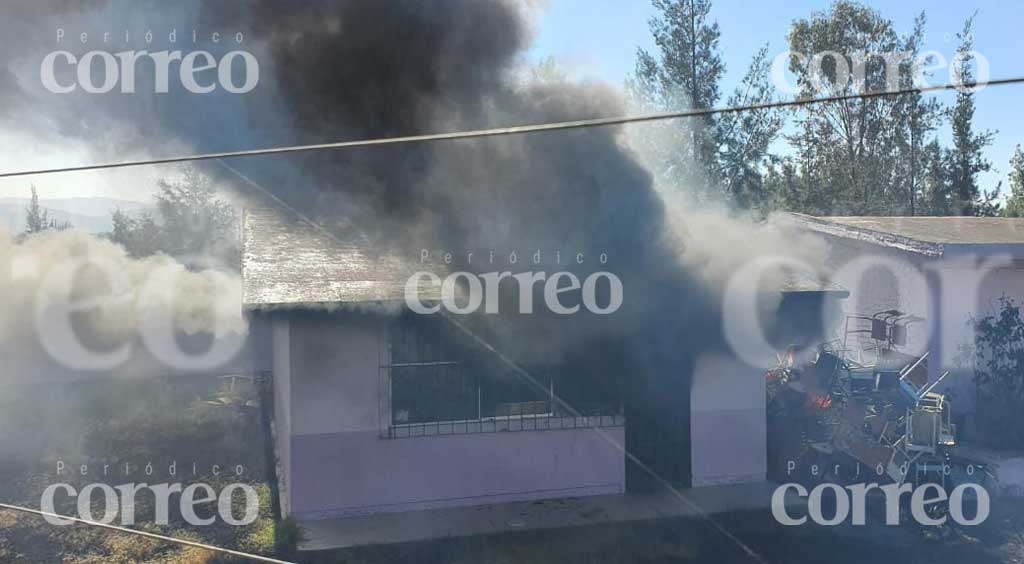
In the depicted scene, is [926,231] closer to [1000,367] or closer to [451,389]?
[1000,367]

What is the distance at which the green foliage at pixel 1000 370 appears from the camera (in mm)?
9875

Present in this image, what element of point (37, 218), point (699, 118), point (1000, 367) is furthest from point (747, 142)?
point (37, 218)

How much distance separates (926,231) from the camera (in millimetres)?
12602

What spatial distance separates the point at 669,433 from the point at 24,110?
42.0 ft

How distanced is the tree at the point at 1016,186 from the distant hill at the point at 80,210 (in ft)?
103

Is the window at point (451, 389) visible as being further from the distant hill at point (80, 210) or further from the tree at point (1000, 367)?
the distant hill at point (80, 210)

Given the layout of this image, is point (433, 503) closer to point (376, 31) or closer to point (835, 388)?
point (835, 388)

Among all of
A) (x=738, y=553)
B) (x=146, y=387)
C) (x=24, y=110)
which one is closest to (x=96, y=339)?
(x=146, y=387)

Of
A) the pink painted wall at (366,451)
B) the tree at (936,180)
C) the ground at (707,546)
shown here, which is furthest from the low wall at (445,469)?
the tree at (936,180)

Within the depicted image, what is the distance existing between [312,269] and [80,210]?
25818mm

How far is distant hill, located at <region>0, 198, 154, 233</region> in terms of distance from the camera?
24016mm

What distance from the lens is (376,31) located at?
12.7m

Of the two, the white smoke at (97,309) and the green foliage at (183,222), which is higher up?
the green foliage at (183,222)

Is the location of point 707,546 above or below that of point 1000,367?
below
